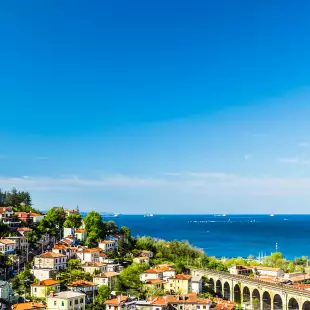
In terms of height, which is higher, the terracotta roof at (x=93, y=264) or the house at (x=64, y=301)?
the terracotta roof at (x=93, y=264)

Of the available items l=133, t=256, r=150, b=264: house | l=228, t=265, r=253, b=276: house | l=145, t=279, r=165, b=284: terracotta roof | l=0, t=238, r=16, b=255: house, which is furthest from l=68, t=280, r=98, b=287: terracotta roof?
l=228, t=265, r=253, b=276: house

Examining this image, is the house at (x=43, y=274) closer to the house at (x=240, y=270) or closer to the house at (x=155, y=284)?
the house at (x=155, y=284)

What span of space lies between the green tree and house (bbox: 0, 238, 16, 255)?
16527 mm

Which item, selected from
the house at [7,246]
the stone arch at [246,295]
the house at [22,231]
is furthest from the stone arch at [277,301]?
the house at [22,231]

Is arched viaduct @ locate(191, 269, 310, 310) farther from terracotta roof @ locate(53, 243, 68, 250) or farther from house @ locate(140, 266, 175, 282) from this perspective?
terracotta roof @ locate(53, 243, 68, 250)

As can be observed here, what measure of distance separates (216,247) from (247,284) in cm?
12010

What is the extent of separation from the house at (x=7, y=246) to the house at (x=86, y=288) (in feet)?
49.6

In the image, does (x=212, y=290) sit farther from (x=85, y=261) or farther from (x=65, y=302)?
(x=65, y=302)

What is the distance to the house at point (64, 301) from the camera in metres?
52.4

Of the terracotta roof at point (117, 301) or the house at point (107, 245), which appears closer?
the terracotta roof at point (117, 301)

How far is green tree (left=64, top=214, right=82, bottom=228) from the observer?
8694 centimetres

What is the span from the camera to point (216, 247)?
7490 inches

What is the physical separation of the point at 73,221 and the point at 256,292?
38598mm

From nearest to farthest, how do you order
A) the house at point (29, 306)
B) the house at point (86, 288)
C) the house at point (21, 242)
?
the house at point (29, 306) < the house at point (86, 288) < the house at point (21, 242)
